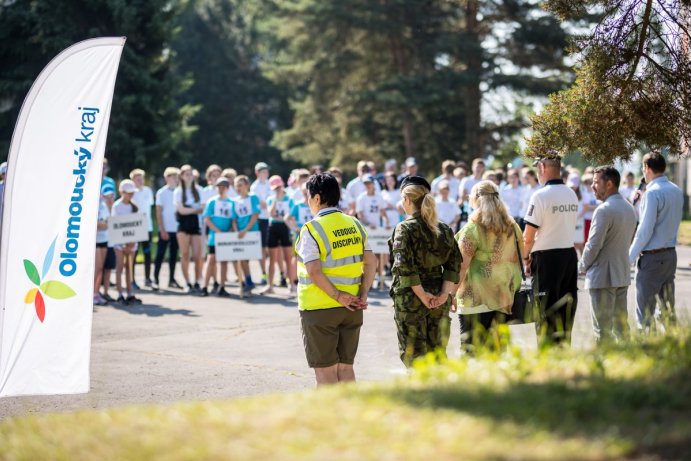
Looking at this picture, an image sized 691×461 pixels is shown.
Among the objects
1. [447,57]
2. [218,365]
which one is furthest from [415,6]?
[218,365]

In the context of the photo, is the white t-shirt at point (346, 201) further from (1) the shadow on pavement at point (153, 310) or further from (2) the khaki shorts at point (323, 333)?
(2) the khaki shorts at point (323, 333)

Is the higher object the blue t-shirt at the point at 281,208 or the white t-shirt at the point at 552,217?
the blue t-shirt at the point at 281,208

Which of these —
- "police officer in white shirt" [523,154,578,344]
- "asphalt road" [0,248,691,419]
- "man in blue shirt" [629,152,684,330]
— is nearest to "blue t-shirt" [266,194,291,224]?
"asphalt road" [0,248,691,419]

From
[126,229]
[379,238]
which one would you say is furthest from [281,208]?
[126,229]

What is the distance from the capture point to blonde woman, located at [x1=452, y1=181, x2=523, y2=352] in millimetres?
7828

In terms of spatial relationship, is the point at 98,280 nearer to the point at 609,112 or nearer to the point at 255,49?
the point at 609,112

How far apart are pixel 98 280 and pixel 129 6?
74.8 ft

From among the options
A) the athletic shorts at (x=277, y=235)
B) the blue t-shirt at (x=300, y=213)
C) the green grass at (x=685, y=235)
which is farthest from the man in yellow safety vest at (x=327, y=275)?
the green grass at (x=685, y=235)

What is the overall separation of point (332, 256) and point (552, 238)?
258cm

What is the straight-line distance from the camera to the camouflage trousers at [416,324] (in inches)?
289

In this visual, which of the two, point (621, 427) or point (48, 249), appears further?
point (48, 249)

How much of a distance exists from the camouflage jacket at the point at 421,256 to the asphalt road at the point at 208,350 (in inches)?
45.9

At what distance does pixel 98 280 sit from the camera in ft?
50.8

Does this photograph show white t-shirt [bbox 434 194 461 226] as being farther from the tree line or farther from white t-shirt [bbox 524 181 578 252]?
the tree line
